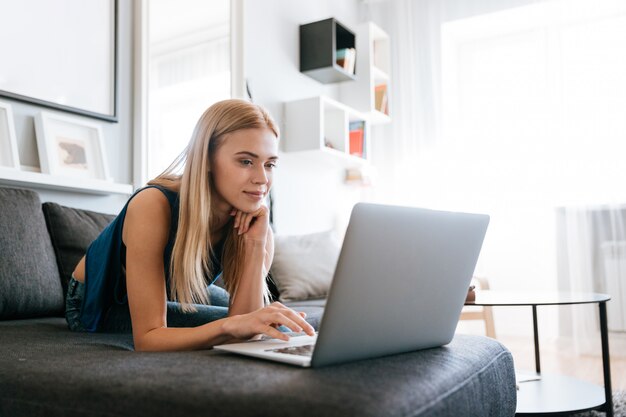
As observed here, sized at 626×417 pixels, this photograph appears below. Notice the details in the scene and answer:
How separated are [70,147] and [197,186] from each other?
1.21 m

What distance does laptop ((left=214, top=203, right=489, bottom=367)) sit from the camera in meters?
0.78

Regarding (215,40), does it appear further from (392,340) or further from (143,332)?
(392,340)

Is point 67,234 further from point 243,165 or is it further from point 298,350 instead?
point 298,350

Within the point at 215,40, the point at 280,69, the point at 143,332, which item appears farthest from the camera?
the point at 280,69

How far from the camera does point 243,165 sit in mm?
1258

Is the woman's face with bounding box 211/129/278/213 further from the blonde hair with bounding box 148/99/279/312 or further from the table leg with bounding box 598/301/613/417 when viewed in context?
the table leg with bounding box 598/301/613/417

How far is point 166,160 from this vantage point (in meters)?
2.60

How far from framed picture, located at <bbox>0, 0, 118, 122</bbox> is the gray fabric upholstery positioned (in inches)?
54.6

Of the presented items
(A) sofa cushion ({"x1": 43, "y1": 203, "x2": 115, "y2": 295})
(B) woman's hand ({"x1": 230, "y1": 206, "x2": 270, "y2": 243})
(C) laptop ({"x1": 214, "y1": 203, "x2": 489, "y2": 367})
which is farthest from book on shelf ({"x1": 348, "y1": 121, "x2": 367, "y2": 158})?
(C) laptop ({"x1": 214, "y1": 203, "x2": 489, "y2": 367})

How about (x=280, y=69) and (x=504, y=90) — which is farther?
(x=504, y=90)

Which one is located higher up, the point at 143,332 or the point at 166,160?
the point at 166,160

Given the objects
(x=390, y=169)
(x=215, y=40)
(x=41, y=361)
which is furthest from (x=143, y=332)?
(x=390, y=169)

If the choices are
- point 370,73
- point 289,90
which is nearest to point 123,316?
point 289,90

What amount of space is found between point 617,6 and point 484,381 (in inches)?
137
